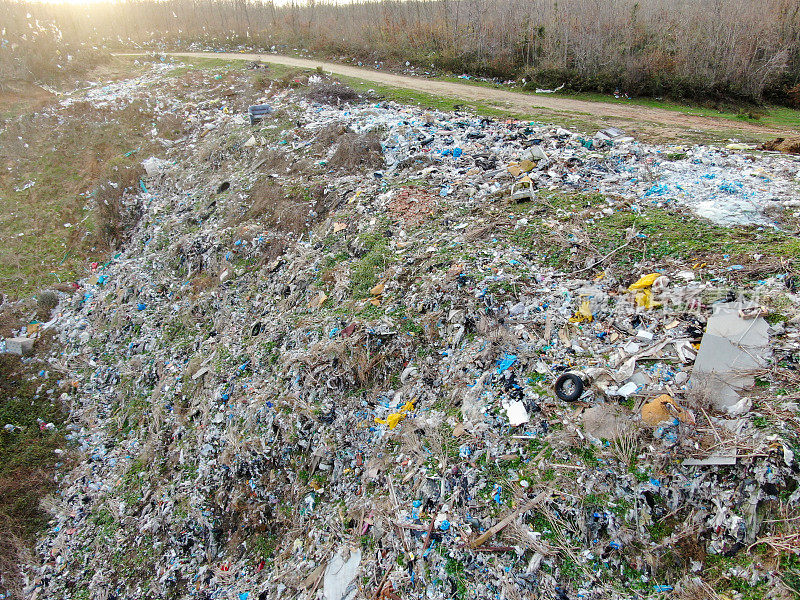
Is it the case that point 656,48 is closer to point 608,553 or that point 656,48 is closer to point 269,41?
point 608,553

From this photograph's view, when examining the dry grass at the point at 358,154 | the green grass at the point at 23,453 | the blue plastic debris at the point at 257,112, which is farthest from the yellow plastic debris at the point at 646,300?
the blue plastic debris at the point at 257,112

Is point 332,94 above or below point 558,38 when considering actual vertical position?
below

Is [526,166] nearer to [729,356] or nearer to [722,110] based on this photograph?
[729,356]

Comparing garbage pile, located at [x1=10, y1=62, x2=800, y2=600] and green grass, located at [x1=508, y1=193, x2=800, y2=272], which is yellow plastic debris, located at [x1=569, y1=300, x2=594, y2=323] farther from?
green grass, located at [x1=508, y1=193, x2=800, y2=272]

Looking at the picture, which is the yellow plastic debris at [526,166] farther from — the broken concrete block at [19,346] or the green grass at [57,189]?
the broken concrete block at [19,346]

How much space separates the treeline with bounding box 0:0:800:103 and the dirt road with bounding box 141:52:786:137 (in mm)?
1424

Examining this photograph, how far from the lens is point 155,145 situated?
13.7 metres

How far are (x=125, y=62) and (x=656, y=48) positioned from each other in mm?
20606

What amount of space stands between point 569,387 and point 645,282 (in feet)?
5.51

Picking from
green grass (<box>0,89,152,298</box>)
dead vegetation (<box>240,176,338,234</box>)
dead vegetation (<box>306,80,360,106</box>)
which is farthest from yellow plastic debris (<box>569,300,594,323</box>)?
green grass (<box>0,89,152,298</box>)

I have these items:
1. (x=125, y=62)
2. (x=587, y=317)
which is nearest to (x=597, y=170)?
(x=587, y=317)

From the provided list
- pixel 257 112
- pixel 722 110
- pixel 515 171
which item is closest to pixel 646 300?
pixel 515 171

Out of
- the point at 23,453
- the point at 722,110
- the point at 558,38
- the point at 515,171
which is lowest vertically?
the point at 23,453

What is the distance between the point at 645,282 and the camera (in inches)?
199
